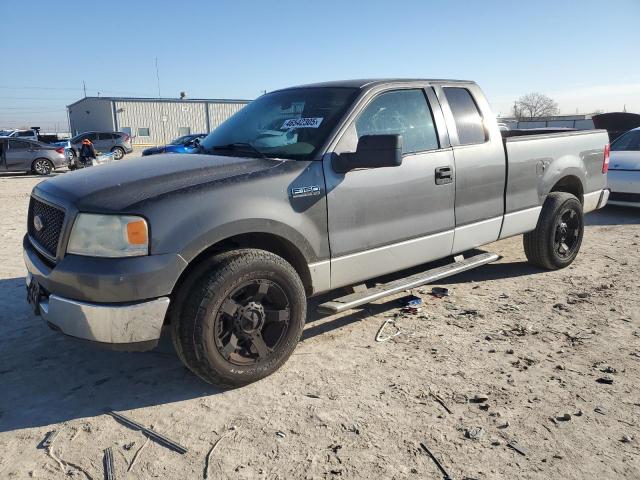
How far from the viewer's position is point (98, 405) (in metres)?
2.96

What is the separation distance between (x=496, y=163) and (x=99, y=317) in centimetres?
348

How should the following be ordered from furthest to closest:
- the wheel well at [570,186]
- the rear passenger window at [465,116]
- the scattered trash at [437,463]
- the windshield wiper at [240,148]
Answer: the wheel well at [570,186] → the rear passenger window at [465,116] → the windshield wiper at [240,148] → the scattered trash at [437,463]

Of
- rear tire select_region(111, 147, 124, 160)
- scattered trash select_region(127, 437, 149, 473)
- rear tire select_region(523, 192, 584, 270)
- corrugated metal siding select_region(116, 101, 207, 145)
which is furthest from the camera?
corrugated metal siding select_region(116, 101, 207, 145)

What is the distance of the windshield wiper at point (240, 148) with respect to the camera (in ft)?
11.8

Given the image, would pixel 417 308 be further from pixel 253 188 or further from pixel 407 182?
pixel 253 188

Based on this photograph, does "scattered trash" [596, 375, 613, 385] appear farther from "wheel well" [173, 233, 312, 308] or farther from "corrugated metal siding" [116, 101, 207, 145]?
"corrugated metal siding" [116, 101, 207, 145]

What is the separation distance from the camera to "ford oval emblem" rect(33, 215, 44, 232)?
3.21 m

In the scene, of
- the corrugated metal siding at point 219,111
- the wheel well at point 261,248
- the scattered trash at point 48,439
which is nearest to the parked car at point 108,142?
the corrugated metal siding at point 219,111

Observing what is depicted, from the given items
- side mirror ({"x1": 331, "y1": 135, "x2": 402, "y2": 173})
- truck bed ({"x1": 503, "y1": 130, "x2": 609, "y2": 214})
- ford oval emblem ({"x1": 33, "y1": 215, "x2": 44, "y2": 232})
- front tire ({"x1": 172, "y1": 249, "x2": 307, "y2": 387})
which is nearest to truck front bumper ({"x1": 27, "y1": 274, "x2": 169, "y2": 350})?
front tire ({"x1": 172, "y1": 249, "x2": 307, "y2": 387})

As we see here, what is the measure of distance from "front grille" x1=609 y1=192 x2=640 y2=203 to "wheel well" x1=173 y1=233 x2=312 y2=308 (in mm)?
7586

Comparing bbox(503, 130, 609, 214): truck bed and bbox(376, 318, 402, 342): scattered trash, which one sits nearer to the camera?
bbox(376, 318, 402, 342): scattered trash

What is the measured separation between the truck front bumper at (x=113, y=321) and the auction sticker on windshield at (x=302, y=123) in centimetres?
164

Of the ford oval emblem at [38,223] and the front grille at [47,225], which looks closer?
the front grille at [47,225]

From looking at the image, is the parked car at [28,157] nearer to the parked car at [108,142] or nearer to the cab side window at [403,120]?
the parked car at [108,142]
